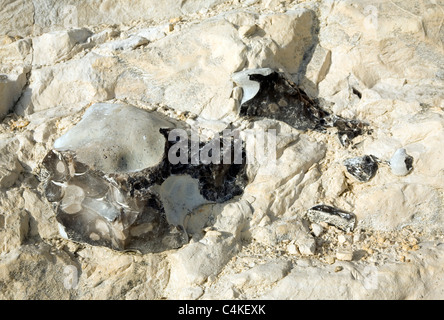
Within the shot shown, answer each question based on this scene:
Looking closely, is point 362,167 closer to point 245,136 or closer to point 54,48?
point 245,136

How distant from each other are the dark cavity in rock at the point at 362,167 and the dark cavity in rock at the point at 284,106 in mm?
142

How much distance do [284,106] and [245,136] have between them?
33cm

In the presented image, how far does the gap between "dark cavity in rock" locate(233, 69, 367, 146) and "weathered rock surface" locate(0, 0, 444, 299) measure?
14 mm

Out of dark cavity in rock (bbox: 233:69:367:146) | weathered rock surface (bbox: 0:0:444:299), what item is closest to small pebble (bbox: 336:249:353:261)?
weathered rock surface (bbox: 0:0:444:299)

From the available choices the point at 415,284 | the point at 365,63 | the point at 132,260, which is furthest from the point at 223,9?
the point at 415,284

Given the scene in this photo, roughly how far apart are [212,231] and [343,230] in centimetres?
77

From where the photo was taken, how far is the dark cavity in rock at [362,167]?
10.0 feet

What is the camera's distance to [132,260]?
2.77 m

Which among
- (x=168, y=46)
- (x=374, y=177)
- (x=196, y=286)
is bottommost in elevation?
(x=196, y=286)

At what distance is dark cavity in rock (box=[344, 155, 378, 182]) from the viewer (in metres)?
3.05

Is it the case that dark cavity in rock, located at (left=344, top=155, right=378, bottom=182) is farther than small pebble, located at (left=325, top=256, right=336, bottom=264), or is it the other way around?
dark cavity in rock, located at (left=344, top=155, right=378, bottom=182)

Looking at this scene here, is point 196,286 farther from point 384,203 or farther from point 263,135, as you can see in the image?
point 384,203

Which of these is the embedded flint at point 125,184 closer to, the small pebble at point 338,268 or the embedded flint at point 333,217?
the embedded flint at point 333,217

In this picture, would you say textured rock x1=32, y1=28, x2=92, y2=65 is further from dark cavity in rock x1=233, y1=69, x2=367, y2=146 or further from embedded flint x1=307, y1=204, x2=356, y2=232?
embedded flint x1=307, y1=204, x2=356, y2=232
